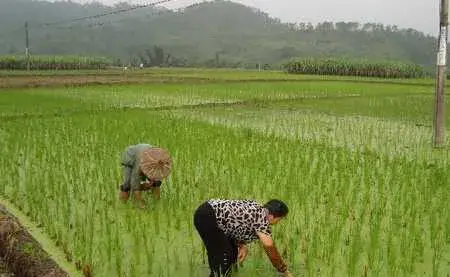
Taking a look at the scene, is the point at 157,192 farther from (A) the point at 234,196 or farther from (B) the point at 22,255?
(B) the point at 22,255

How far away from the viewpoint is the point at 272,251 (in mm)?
3408

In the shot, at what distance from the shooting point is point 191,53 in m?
83.4

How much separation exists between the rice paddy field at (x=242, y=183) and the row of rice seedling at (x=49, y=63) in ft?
72.6

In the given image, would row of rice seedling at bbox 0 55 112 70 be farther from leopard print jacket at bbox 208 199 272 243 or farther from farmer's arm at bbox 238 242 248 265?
leopard print jacket at bbox 208 199 272 243

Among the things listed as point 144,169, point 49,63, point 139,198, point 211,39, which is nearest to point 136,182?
point 139,198

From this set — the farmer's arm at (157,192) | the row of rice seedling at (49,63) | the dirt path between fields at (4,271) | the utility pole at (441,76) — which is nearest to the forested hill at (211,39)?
the row of rice seedling at (49,63)

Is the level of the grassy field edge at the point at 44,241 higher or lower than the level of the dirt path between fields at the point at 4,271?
higher

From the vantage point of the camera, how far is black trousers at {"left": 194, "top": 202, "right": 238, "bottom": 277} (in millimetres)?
3584

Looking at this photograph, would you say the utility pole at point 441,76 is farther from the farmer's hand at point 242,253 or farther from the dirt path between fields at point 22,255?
the dirt path between fields at point 22,255

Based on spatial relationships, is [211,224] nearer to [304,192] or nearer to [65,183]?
[304,192]

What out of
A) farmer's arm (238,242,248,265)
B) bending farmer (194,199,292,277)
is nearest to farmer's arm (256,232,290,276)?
bending farmer (194,199,292,277)

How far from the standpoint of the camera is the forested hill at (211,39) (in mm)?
82750

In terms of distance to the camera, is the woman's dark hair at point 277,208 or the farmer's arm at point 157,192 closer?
the woman's dark hair at point 277,208

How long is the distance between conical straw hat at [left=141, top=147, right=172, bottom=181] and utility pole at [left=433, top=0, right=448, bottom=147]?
218 inches
